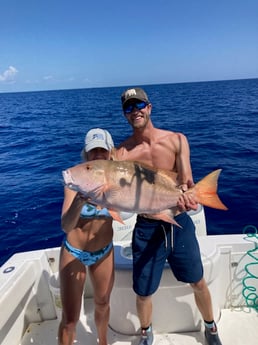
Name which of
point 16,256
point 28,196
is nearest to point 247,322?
point 16,256

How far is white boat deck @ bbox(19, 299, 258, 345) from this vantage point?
10.5 feet

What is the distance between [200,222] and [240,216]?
363 centimetres

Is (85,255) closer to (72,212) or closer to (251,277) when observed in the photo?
(72,212)

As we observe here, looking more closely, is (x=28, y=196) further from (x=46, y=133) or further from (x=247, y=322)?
(x=46, y=133)

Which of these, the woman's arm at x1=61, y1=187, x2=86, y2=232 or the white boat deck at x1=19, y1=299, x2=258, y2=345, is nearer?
the woman's arm at x1=61, y1=187, x2=86, y2=232

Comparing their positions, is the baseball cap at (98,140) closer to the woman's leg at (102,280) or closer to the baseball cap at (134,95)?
the baseball cap at (134,95)

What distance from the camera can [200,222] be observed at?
4.04 meters

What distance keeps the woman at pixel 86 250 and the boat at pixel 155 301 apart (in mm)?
519

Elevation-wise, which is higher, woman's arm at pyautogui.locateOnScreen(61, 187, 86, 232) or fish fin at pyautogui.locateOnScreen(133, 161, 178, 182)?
fish fin at pyautogui.locateOnScreen(133, 161, 178, 182)

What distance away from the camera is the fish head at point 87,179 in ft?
6.80

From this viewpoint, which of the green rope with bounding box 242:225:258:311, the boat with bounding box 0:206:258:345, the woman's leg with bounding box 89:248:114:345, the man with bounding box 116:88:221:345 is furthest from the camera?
the green rope with bounding box 242:225:258:311

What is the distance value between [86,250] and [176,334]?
158 cm

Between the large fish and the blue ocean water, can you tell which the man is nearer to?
the large fish

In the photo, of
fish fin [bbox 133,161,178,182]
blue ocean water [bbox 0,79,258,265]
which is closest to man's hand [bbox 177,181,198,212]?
fish fin [bbox 133,161,178,182]
